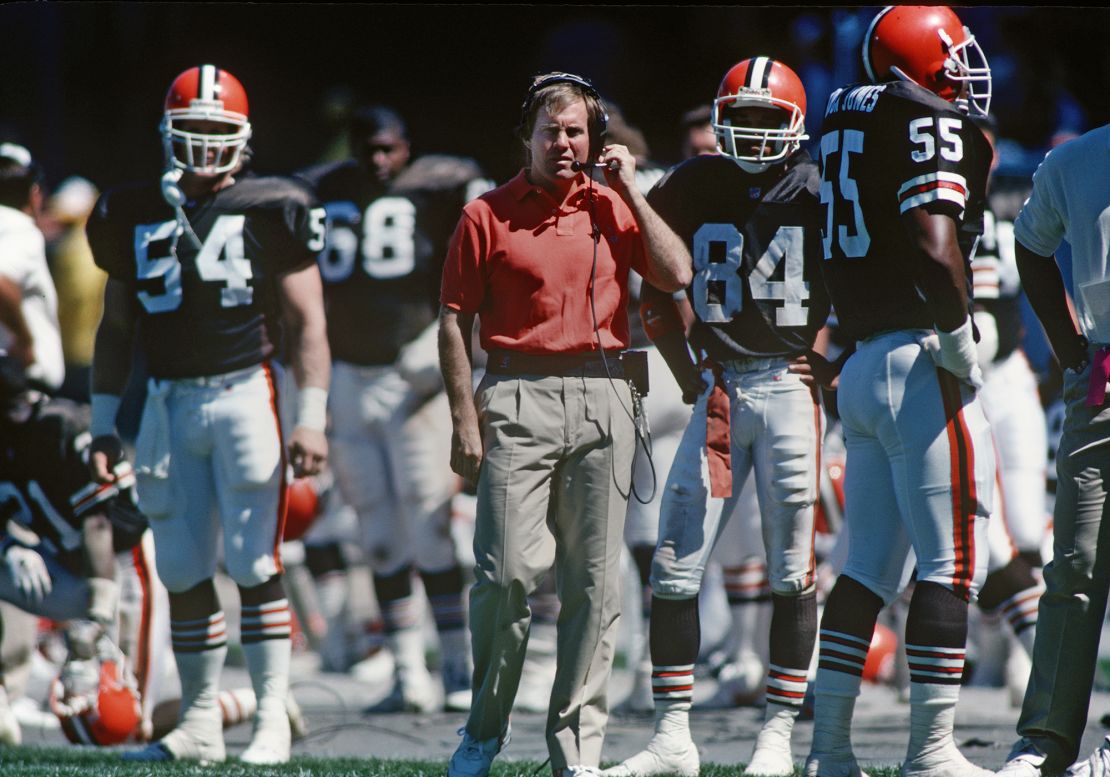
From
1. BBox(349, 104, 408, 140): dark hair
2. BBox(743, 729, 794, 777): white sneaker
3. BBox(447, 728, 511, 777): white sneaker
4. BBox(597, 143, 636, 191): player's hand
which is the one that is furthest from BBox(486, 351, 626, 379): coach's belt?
BBox(349, 104, 408, 140): dark hair

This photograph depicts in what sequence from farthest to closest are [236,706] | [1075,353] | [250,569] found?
1. [236,706]
2. [250,569]
3. [1075,353]

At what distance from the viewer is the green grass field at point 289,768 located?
4.25 meters

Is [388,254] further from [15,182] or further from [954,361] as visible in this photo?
[954,361]

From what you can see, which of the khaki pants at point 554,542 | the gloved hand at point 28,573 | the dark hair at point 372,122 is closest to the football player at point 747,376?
the khaki pants at point 554,542

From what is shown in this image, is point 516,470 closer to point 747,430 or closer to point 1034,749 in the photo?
point 747,430

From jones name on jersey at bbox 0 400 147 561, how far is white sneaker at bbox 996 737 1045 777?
3.11m

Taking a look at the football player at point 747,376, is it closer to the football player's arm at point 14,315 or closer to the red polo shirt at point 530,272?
the red polo shirt at point 530,272

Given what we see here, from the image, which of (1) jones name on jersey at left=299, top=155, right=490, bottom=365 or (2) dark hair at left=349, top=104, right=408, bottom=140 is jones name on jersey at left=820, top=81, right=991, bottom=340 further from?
(2) dark hair at left=349, top=104, right=408, bottom=140

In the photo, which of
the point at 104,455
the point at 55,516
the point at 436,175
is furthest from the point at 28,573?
the point at 436,175

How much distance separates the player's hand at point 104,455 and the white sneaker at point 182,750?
2.78 feet

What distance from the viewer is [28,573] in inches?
215

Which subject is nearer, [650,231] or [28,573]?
[650,231]

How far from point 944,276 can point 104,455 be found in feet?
8.95

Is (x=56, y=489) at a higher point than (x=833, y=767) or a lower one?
higher
